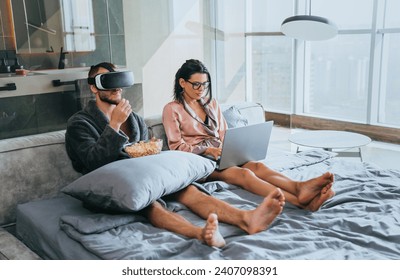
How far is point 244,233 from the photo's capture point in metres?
1.57

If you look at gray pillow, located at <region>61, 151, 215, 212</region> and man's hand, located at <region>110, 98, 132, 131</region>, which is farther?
man's hand, located at <region>110, 98, 132, 131</region>

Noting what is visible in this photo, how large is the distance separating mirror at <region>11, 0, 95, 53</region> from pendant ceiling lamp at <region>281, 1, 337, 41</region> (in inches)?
52.1

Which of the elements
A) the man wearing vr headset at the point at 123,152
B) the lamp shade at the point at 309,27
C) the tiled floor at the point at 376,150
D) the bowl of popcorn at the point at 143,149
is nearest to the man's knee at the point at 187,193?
the man wearing vr headset at the point at 123,152

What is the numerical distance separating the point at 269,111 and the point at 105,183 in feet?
11.8

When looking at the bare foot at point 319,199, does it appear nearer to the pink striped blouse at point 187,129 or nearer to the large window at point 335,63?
the pink striped blouse at point 187,129

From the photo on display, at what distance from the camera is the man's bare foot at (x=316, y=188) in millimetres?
1702

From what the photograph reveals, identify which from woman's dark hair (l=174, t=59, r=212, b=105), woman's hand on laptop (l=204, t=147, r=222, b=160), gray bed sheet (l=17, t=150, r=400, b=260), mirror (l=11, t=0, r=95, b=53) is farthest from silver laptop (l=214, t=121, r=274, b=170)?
mirror (l=11, t=0, r=95, b=53)

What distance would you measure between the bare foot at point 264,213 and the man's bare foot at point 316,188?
0.21m

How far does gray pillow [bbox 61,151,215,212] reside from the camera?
5.19 feet

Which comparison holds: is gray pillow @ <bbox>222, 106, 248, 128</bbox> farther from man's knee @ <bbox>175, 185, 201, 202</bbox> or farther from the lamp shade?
man's knee @ <bbox>175, 185, 201, 202</bbox>

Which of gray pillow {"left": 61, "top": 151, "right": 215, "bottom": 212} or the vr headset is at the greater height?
the vr headset

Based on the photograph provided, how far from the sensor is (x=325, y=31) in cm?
267
